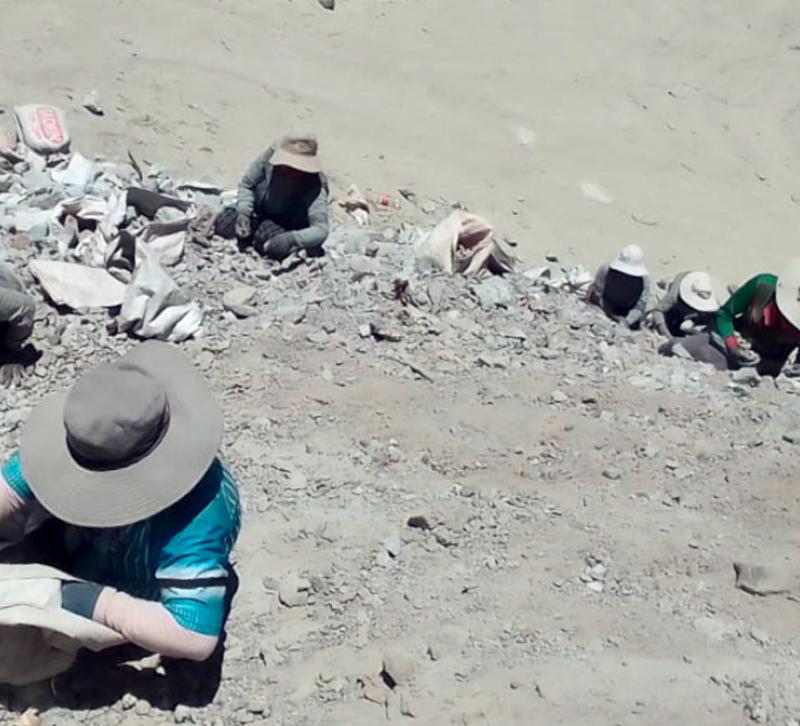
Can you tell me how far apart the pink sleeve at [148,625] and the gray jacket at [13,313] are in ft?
6.24

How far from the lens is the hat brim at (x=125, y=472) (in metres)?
2.92

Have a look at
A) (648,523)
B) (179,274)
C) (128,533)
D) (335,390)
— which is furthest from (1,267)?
(648,523)

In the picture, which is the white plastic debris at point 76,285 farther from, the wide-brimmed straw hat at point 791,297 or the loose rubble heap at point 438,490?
the wide-brimmed straw hat at point 791,297

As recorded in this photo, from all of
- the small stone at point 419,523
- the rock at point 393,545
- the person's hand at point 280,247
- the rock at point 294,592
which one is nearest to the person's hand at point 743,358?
the person's hand at point 280,247

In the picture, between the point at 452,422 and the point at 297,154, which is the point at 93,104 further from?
the point at 452,422

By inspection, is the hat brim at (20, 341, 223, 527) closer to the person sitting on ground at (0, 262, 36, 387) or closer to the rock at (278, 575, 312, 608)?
the rock at (278, 575, 312, 608)

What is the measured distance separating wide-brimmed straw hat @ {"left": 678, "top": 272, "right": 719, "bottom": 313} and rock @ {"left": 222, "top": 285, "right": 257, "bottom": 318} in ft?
8.99

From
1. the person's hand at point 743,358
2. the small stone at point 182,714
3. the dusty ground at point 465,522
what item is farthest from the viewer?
the person's hand at point 743,358

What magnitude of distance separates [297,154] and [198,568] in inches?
136

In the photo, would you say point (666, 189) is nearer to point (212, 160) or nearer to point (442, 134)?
point (442, 134)

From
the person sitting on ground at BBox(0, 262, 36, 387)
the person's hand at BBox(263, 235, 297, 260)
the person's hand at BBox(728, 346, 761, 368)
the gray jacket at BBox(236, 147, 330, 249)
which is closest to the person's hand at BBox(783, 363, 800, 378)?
the person's hand at BBox(728, 346, 761, 368)

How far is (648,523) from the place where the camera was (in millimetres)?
4383

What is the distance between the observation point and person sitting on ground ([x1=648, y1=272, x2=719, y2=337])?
22.8 feet

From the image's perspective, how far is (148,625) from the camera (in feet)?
10.1
